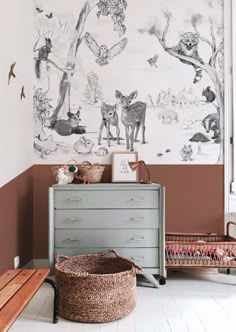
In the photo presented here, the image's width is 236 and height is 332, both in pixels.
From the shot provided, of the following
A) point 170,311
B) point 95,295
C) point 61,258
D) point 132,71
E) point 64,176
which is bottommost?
point 170,311

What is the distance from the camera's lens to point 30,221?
4.20 metres

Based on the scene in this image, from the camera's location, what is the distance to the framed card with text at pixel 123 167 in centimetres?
413

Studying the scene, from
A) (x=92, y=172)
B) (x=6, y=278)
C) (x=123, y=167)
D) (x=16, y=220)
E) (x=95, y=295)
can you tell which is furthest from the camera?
(x=123, y=167)

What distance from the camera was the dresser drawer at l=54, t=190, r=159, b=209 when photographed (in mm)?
3678

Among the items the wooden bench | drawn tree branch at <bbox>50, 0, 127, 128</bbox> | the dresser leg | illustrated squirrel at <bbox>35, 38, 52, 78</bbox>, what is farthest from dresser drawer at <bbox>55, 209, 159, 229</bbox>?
illustrated squirrel at <bbox>35, 38, 52, 78</bbox>

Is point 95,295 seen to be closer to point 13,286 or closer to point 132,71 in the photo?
point 13,286

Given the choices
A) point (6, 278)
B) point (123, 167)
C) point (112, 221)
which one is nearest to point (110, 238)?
point (112, 221)

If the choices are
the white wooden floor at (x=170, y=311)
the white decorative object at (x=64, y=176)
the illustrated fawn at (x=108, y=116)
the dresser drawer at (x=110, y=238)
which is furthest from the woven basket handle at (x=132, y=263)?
the illustrated fawn at (x=108, y=116)

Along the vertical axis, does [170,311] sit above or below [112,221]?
below

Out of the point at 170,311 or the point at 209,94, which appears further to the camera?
the point at 209,94

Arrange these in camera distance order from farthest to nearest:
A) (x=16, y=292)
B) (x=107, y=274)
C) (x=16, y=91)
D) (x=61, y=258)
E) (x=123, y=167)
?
(x=123, y=167)
(x=16, y=91)
(x=61, y=258)
(x=107, y=274)
(x=16, y=292)

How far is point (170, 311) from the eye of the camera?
305 cm

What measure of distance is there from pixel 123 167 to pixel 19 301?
7.01ft

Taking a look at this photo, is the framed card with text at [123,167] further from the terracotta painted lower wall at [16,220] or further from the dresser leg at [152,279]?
the dresser leg at [152,279]
